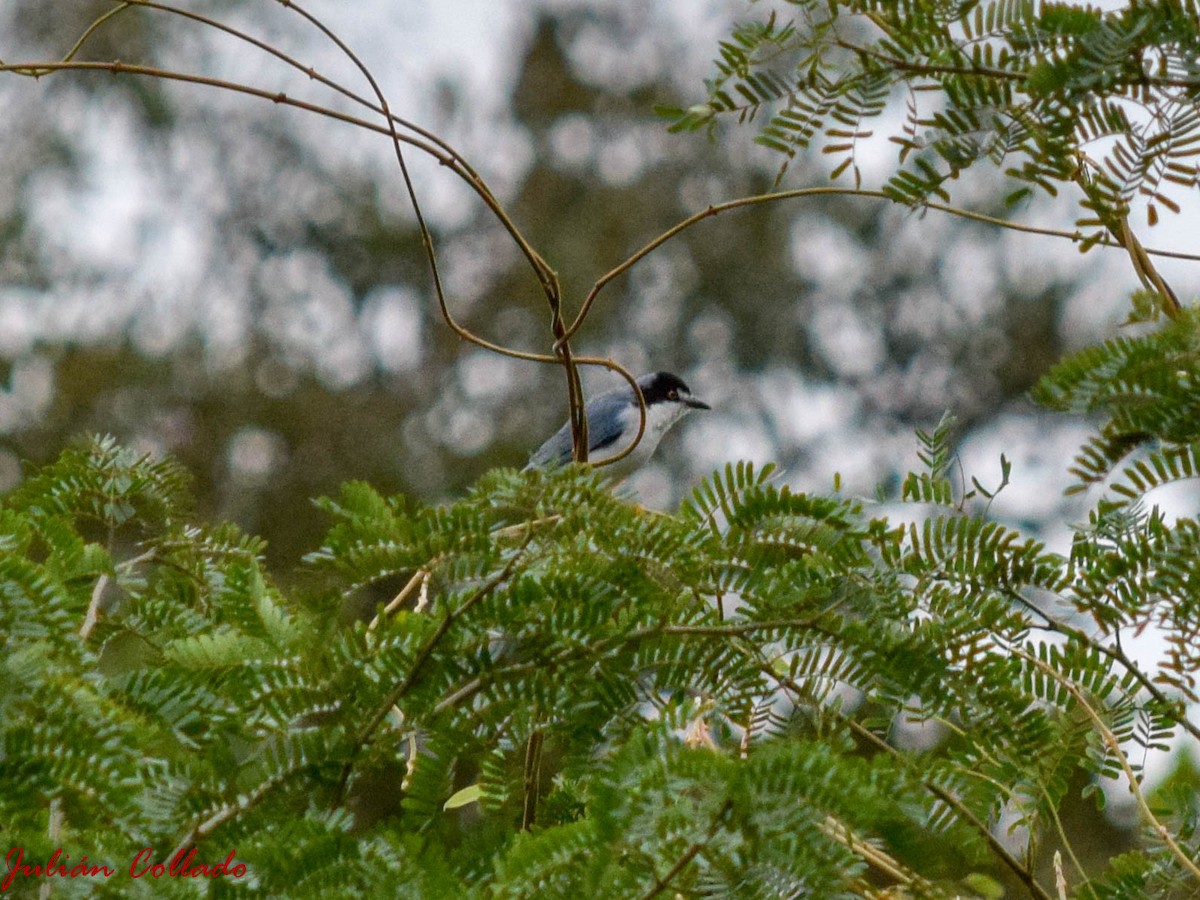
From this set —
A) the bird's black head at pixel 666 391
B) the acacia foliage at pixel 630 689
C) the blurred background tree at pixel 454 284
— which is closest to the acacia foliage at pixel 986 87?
the acacia foliage at pixel 630 689

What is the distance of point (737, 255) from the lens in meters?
20.1

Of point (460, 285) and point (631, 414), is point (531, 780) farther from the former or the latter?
point (460, 285)

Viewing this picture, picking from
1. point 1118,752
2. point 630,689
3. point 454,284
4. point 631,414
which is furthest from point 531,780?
point 454,284

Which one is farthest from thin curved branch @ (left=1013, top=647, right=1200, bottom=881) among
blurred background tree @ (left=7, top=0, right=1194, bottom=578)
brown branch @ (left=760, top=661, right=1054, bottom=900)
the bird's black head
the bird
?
blurred background tree @ (left=7, top=0, right=1194, bottom=578)

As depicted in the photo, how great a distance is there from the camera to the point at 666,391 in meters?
7.55

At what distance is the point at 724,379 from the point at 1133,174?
17.0 m

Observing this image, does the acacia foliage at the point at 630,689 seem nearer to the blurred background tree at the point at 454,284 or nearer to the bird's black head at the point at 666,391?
the bird's black head at the point at 666,391

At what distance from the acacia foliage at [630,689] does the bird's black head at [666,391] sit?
5616 mm

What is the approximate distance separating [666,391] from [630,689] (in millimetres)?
6120

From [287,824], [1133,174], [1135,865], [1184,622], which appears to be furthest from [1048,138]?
[287,824]

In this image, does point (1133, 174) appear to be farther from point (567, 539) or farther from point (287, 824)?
point (287, 824)

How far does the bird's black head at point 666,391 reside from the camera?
745 centimetres

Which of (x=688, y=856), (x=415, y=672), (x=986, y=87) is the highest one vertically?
(x=986, y=87)

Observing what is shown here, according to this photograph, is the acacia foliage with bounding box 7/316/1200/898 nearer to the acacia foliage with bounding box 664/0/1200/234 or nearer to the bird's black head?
the acacia foliage with bounding box 664/0/1200/234
